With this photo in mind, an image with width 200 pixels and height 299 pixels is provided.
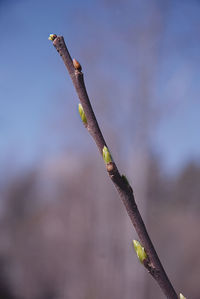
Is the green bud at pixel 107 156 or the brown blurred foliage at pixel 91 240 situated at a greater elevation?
the green bud at pixel 107 156

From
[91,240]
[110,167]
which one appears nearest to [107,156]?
[110,167]

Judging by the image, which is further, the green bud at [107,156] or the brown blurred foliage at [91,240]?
the brown blurred foliage at [91,240]

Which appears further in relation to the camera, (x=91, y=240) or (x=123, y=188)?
(x=91, y=240)

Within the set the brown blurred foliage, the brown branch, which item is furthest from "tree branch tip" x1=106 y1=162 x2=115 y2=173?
the brown blurred foliage

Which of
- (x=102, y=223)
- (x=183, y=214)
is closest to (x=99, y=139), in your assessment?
(x=102, y=223)

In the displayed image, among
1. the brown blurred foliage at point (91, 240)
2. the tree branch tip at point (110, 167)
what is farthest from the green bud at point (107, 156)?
the brown blurred foliage at point (91, 240)

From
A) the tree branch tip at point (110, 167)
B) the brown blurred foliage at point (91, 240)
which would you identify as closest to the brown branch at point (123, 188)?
the tree branch tip at point (110, 167)

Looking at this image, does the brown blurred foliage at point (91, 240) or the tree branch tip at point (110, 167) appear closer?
the tree branch tip at point (110, 167)

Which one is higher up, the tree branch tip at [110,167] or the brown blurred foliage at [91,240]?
the tree branch tip at [110,167]

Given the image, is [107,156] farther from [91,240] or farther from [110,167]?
[91,240]

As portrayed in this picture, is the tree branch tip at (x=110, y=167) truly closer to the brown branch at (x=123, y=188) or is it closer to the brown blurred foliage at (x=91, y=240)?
the brown branch at (x=123, y=188)
